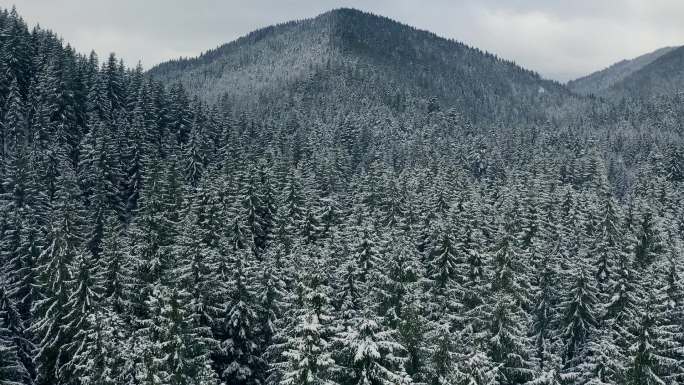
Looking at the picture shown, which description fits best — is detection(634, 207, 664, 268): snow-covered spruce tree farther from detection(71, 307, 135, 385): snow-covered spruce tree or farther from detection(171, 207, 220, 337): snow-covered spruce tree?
detection(71, 307, 135, 385): snow-covered spruce tree

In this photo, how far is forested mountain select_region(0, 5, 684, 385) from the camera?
77.9 feet

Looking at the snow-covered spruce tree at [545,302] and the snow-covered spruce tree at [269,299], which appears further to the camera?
the snow-covered spruce tree at [545,302]

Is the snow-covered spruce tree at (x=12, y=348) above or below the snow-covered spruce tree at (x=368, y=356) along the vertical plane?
below

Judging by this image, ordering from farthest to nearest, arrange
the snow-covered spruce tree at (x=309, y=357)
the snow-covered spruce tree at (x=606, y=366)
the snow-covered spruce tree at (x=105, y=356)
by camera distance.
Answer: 1. the snow-covered spruce tree at (x=606, y=366)
2. the snow-covered spruce tree at (x=105, y=356)
3. the snow-covered spruce tree at (x=309, y=357)

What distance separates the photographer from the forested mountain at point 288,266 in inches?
934

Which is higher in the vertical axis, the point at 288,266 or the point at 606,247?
the point at 606,247

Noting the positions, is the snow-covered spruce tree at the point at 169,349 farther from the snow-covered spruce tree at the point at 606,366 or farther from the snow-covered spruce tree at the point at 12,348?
the snow-covered spruce tree at the point at 606,366

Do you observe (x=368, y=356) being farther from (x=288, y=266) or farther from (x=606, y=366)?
(x=288, y=266)

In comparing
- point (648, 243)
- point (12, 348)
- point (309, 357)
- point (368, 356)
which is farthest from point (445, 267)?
point (12, 348)

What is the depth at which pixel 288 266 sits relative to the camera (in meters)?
37.9

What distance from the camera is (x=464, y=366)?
21.8 meters

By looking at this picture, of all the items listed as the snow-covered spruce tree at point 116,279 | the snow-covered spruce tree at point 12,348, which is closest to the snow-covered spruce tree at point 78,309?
the snow-covered spruce tree at point 116,279

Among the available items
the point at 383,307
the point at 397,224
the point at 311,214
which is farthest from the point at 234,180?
the point at 383,307

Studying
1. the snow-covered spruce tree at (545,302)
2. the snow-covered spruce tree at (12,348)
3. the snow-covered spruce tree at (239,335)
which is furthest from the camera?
the snow-covered spruce tree at (545,302)
